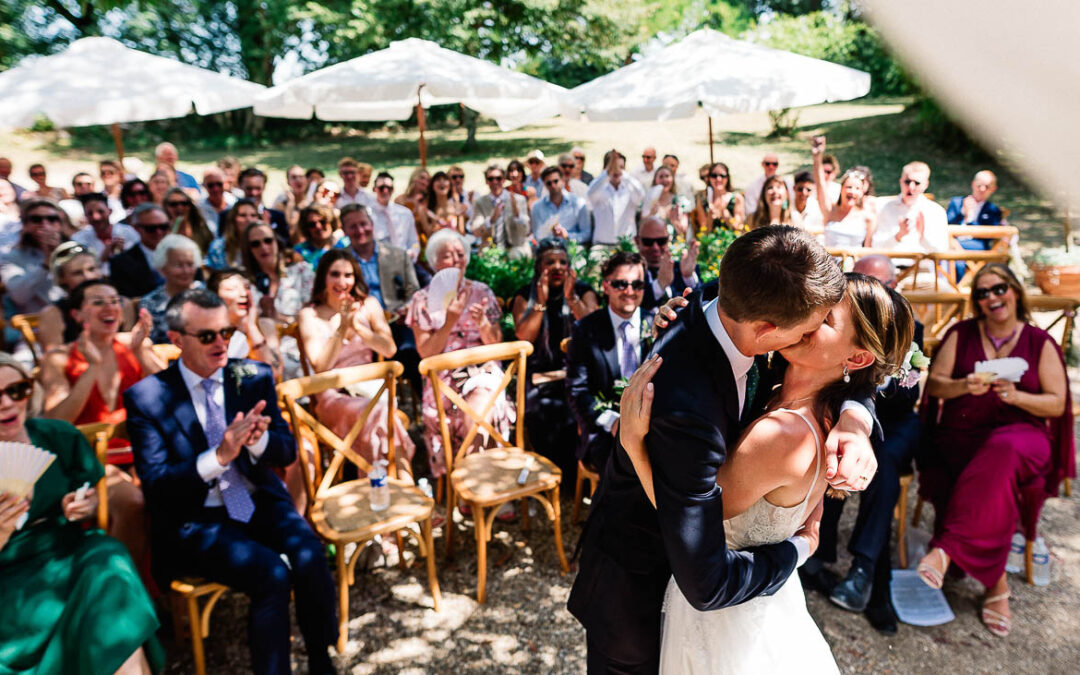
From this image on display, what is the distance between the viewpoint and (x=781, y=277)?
5.06 feet

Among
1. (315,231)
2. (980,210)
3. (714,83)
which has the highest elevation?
(714,83)

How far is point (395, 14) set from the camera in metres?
23.7

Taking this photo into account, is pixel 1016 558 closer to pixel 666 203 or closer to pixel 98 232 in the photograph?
pixel 666 203

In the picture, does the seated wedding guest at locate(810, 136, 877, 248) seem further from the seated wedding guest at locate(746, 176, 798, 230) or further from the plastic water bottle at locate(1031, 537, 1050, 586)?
the plastic water bottle at locate(1031, 537, 1050, 586)

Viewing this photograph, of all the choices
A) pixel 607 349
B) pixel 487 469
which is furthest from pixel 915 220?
pixel 487 469

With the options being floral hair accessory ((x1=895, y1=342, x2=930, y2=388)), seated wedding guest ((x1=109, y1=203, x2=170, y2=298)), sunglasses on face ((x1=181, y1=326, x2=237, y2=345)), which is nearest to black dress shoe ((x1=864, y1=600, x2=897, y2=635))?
floral hair accessory ((x1=895, y1=342, x2=930, y2=388))

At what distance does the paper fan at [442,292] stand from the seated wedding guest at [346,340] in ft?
1.21

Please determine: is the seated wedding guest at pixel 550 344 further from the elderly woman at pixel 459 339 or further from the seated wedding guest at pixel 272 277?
the seated wedding guest at pixel 272 277

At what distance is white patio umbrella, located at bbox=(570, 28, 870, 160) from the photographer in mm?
7148

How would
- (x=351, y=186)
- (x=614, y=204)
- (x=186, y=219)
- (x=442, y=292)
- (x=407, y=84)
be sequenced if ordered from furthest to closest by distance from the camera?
1. (x=614, y=204)
2. (x=351, y=186)
3. (x=407, y=84)
4. (x=186, y=219)
5. (x=442, y=292)

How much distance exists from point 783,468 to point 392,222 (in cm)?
686

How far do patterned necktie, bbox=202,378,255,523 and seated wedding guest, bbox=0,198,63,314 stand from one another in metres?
3.41

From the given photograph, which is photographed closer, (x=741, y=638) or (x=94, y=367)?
(x=741, y=638)

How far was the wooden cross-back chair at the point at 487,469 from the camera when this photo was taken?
3.80 metres
